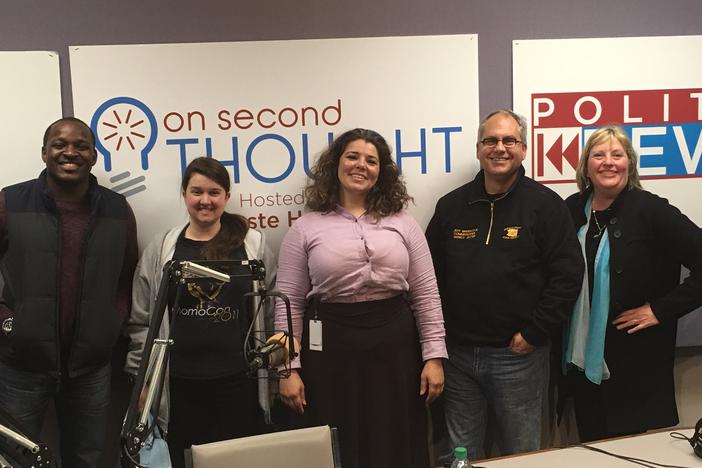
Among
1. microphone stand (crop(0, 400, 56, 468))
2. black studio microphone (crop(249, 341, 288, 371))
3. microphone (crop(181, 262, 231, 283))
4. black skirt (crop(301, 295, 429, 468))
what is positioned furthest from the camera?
black skirt (crop(301, 295, 429, 468))

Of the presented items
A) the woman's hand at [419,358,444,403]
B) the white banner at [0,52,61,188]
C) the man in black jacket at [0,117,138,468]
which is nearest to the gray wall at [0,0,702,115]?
the white banner at [0,52,61,188]

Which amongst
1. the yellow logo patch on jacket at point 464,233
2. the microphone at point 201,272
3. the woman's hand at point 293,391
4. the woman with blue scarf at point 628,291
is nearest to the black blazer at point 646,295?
the woman with blue scarf at point 628,291

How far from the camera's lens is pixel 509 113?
2191 millimetres

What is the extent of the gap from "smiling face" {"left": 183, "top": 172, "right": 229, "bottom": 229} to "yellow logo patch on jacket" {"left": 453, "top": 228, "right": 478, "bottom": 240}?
2.89 feet

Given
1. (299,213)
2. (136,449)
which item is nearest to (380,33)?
(299,213)

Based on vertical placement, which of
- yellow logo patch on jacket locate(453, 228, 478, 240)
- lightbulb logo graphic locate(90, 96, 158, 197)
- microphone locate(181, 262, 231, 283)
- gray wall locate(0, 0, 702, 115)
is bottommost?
yellow logo patch on jacket locate(453, 228, 478, 240)

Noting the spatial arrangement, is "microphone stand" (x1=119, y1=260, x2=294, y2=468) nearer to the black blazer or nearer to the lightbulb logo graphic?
the lightbulb logo graphic

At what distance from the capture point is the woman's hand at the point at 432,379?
6.97 feet

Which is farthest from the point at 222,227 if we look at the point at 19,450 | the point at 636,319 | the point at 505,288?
the point at 636,319

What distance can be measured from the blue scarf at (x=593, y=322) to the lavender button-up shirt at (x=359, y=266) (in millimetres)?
541

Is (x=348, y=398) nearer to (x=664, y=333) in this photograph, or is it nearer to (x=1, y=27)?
(x=664, y=333)

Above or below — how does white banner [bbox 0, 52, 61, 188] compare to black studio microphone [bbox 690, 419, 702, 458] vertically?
above

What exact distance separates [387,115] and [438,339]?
94cm

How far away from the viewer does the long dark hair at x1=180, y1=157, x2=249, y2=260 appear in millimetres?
2092
